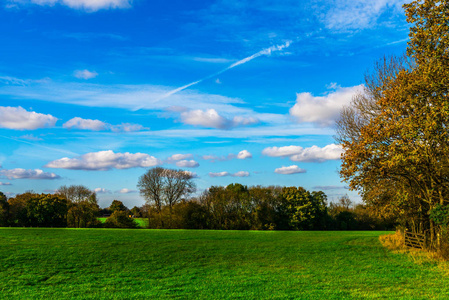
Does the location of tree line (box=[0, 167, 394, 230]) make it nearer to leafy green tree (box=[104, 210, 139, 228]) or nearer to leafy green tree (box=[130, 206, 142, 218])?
leafy green tree (box=[104, 210, 139, 228])

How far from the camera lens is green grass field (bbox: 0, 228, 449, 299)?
14000 millimetres

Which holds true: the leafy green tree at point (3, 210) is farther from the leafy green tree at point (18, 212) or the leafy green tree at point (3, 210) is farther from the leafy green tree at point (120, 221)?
the leafy green tree at point (120, 221)

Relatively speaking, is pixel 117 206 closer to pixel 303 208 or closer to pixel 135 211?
pixel 135 211

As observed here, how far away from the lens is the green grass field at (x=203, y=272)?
14.0 m

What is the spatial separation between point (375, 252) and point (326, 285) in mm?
15444

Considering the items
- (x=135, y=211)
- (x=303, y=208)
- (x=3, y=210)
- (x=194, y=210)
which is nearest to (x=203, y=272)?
(x=194, y=210)

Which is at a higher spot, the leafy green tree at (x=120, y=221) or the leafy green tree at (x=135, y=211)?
the leafy green tree at (x=135, y=211)

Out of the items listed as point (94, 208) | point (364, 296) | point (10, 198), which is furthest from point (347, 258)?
point (10, 198)

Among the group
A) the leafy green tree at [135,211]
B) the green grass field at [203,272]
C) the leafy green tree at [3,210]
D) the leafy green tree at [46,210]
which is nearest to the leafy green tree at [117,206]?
the leafy green tree at [135,211]

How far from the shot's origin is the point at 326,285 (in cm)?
1568

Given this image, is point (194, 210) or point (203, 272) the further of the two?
point (194, 210)

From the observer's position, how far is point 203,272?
63.2 ft

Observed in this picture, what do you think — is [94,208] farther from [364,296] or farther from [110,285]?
[364,296]

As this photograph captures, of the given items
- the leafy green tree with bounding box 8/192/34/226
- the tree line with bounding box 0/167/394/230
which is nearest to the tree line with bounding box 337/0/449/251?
the tree line with bounding box 0/167/394/230
